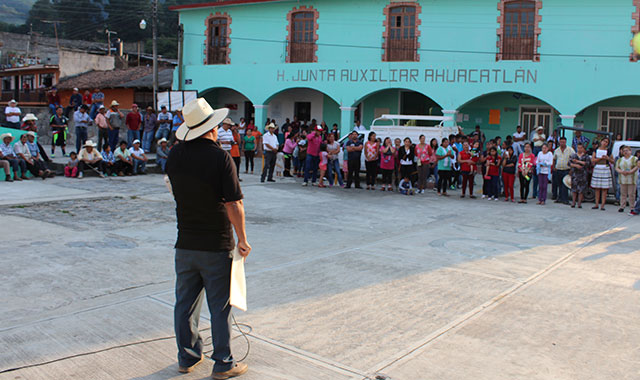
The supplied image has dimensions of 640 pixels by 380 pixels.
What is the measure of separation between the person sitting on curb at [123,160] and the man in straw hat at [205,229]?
12.8 meters

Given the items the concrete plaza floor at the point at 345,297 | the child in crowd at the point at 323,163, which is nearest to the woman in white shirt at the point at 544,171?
the concrete plaza floor at the point at 345,297

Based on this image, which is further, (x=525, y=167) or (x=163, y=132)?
(x=163, y=132)

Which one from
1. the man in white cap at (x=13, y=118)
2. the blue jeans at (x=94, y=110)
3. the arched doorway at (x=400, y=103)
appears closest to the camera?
the man in white cap at (x=13, y=118)

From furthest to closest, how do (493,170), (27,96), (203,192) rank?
(27,96) < (493,170) < (203,192)

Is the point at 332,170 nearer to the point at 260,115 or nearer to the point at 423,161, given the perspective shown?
the point at 423,161

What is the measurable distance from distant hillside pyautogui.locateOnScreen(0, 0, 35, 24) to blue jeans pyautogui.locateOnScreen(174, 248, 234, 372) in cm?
13133

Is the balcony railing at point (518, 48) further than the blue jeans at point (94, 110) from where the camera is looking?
Yes

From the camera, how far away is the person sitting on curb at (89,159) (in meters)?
15.5

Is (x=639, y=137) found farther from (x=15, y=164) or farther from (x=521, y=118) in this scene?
(x=15, y=164)

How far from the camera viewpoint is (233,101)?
29281mm

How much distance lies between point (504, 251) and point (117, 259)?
16.8 ft

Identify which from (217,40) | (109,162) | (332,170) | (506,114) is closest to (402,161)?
(332,170)

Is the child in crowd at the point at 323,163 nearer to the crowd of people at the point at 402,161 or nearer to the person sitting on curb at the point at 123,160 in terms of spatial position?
the crowd of people at the point at 402,161

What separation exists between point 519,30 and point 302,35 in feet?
29.1
